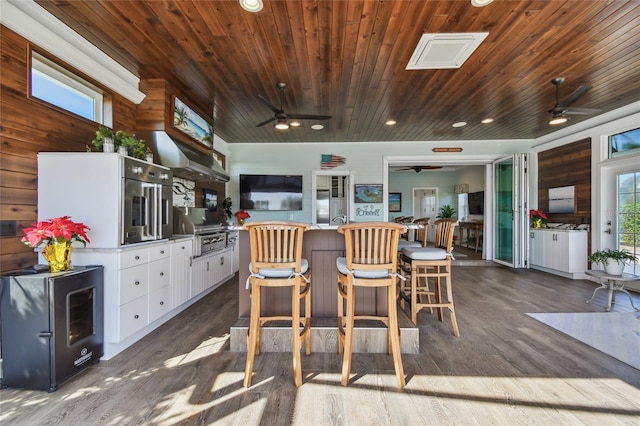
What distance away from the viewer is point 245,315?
275 centimetres

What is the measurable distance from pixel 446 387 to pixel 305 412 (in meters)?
1.03

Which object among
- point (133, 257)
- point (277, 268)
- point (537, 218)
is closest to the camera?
point (277, 268)

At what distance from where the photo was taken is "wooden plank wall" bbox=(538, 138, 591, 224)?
520 cm

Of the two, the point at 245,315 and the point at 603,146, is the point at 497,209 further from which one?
the point at 245,315

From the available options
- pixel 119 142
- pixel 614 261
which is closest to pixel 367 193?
pixel 614 261

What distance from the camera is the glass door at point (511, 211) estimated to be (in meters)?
5.98

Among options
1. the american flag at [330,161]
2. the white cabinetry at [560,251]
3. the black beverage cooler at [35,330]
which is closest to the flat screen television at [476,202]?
the white cabinetry at [560,251]

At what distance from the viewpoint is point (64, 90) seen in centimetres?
274

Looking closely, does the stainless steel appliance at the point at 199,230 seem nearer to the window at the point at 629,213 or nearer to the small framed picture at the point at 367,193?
the small framed picture at the point at 367,193

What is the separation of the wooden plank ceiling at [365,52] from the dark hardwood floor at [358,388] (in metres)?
2.91

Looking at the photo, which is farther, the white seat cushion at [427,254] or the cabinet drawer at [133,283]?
the white seat cushion at [427,254]

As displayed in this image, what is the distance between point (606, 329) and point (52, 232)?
16.9 feet

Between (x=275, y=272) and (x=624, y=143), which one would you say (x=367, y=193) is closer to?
(x=624, y=143)

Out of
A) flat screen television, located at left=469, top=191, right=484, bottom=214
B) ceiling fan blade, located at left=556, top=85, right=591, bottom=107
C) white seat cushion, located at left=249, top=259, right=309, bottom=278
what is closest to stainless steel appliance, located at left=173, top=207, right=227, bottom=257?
white seat cushion, located at left=249, top=259, right=309, bottom=278
